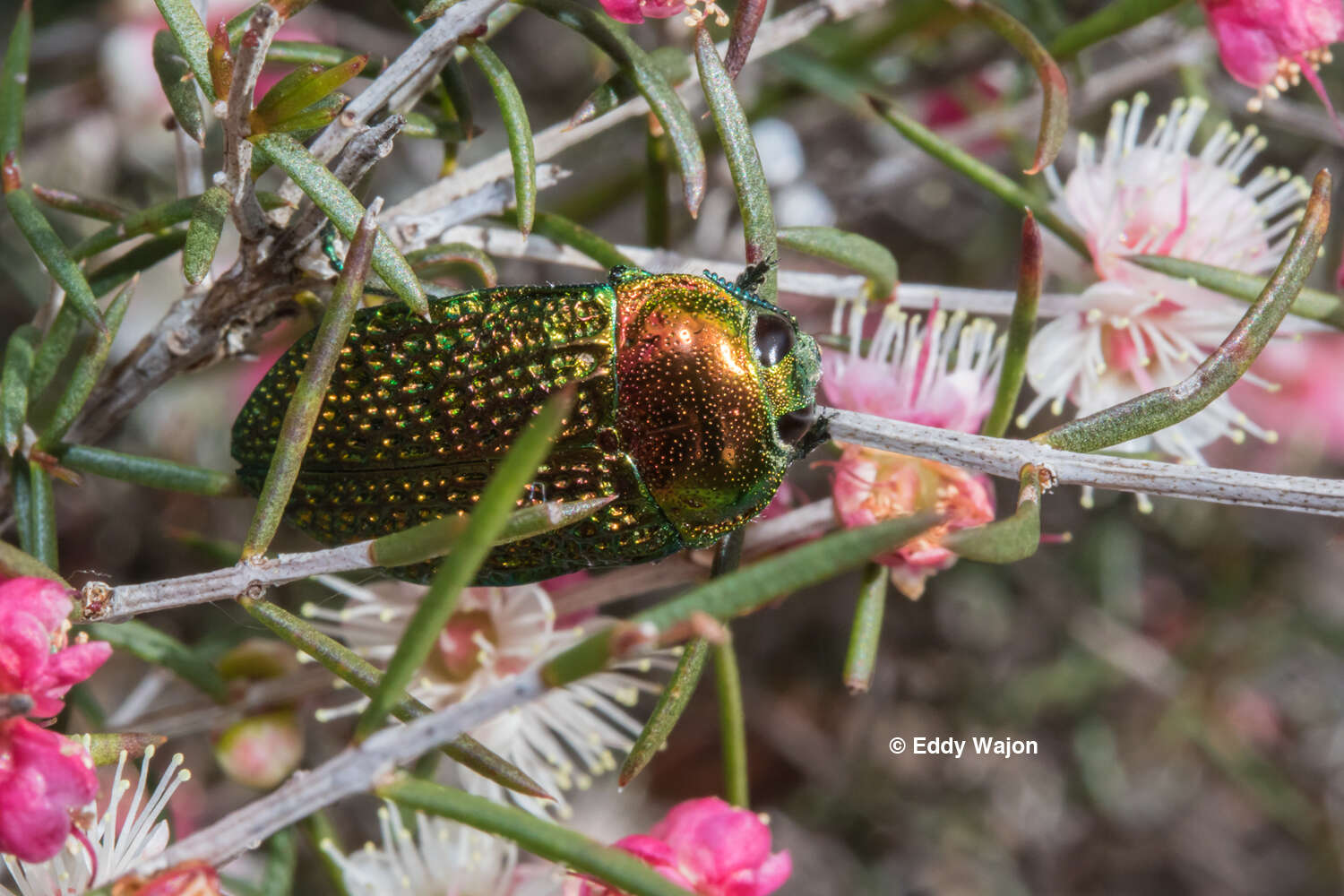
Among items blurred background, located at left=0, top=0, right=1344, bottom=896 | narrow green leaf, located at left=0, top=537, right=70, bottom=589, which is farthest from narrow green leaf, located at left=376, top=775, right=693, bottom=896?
blurred background, located at left=0, top=0, right=1344, bottom=896

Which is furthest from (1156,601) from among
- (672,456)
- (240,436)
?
(240,436)

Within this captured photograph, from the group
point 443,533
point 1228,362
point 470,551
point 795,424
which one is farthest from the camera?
point 795,424

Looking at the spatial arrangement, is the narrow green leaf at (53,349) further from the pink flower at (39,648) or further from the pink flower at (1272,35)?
the pink flower at (1272,35)

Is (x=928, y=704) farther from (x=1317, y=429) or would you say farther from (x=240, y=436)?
(x=240, y=436)

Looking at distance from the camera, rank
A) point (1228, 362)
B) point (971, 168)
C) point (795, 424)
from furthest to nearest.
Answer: point (971, 168), point (795, 424), point (1228, 362)

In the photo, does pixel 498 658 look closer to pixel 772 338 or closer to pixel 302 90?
pixel 772 338

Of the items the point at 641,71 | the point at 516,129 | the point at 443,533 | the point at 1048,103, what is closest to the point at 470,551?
the point at 443,533

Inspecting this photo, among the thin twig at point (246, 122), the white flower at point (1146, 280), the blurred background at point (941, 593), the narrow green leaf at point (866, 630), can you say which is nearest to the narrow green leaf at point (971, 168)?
the white flower at point (1146, 280)
